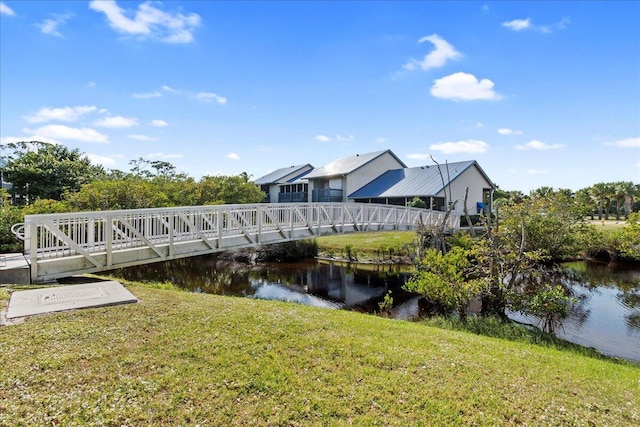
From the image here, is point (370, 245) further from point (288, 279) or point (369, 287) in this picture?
point (288, 279)

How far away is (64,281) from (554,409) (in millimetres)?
9772

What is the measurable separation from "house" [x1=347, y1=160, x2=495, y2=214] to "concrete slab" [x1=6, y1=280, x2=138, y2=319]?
2373cm

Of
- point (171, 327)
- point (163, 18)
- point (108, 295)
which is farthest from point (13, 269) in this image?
point (163, 18)

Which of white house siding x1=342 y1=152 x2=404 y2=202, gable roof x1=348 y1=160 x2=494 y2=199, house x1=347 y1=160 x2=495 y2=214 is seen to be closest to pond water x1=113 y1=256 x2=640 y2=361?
house x1=347 y1=160 x2=495 y2=214

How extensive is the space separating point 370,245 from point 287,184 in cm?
1846

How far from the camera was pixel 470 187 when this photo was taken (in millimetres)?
30078

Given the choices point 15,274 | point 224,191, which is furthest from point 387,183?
point 15,274

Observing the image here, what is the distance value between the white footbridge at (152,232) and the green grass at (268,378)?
370cm

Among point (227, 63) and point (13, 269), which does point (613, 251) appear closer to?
point (227, 63)

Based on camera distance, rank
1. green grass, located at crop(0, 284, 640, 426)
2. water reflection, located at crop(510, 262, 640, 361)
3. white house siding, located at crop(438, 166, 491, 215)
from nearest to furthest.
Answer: green grass, located at crop(0, 284, 640, 426) < water reflection, located at crop(510, 262, 640, 361) < white house siding, located at crop(438, 166, 491, 215)

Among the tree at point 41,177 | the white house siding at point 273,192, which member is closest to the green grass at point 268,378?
the tree at point 41,177

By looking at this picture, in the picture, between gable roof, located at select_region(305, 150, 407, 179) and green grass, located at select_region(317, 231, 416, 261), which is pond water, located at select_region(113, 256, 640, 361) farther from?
gable roof, located at select_region(305, 150, 407, 179)

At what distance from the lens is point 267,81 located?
17141 mm

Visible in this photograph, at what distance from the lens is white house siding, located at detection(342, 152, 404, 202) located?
3284 centimetres
